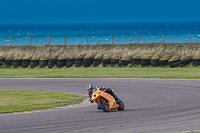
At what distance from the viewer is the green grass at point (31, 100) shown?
13.3m

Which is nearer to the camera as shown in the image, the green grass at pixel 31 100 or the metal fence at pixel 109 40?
the green grass at pixel 31 100

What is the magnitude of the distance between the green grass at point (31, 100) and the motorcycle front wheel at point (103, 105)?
282cm

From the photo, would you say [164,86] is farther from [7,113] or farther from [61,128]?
[61,128]

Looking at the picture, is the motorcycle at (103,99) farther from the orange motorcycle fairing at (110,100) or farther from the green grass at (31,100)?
the green grass at (31,100)

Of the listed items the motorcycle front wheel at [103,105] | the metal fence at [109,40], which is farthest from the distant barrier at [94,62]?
the motorcycle front wheel at [103,105]

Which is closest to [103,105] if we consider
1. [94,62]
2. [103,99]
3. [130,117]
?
[103,99]

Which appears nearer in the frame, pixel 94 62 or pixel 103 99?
pixel 103 99

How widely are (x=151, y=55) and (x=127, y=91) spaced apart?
14.1 metres

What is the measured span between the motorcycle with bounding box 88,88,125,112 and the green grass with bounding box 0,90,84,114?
108 inches

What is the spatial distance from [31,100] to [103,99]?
484 cm

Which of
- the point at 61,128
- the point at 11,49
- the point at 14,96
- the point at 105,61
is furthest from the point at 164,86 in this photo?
the point at 11,49

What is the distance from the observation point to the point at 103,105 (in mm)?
11695

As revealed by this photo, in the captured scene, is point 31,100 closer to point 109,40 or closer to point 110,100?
point 110,100

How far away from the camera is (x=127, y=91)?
58.1ft
